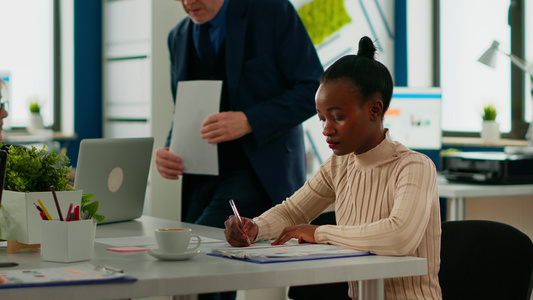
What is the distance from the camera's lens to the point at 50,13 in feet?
18.6

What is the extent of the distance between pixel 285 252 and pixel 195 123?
3.74ft

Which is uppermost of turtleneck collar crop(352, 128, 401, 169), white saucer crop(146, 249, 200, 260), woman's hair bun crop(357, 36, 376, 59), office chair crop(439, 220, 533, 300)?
woman's hair bun crop(357, 36, 376, 59)

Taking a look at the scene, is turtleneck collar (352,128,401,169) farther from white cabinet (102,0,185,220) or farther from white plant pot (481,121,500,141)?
white plant pot (481,121,500,141)

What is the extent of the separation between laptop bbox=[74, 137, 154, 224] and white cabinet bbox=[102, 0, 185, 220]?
1.95 meters

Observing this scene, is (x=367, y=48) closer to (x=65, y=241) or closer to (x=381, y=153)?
(x=381, y=153)

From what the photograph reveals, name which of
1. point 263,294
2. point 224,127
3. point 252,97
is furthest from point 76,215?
point 263,294

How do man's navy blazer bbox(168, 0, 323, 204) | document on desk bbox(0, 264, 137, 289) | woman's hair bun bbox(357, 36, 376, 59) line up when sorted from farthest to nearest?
man's navy blazer bbox(168, 0, 323, 204) < woman's hair bun bbox(357, 36, 376, 59) < document on desk bbox(0, 264, 137, 289)

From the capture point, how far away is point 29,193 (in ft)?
5.16

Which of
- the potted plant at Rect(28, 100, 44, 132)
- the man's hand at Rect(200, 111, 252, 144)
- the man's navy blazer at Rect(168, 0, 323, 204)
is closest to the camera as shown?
the man's hand at Rect(200, 111, 252, 144)

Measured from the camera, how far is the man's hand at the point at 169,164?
2564 millimetres

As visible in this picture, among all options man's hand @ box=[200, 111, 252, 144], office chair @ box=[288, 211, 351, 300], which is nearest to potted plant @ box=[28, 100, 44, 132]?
man's hand @ box=[200, 111, 252, 144]

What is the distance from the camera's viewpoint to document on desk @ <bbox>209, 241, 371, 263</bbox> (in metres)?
1.42

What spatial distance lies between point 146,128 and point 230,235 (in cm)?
301

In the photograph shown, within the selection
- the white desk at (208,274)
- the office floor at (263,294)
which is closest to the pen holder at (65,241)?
the white desk at (208,274)
